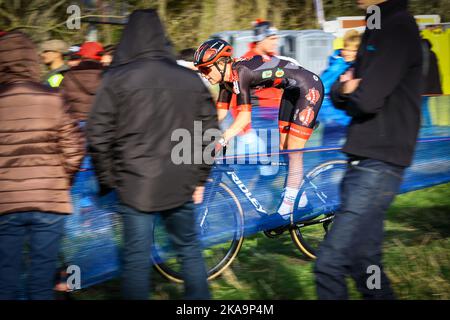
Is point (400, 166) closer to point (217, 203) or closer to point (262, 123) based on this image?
point (217, 203)

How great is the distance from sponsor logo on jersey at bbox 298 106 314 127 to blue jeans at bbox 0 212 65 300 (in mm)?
2615

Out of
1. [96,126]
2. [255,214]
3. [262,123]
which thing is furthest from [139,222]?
[262,123]

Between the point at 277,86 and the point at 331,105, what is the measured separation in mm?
839

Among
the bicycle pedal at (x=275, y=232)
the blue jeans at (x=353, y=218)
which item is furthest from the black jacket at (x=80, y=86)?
the blue jeans at (x=353, y=218)

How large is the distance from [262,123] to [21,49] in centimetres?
329

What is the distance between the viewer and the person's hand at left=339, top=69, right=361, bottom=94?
3260 mm

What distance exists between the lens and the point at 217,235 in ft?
15.4

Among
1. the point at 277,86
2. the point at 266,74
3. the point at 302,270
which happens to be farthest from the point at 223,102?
the point at 302,270

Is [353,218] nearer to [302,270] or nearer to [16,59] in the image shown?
[302,270]

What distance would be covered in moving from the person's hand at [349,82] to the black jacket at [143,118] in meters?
0.79

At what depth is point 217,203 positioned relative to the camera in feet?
15.3

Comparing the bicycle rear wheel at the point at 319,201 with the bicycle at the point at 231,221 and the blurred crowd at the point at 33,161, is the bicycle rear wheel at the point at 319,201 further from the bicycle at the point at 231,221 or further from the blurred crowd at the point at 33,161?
the blurred crowd at the point at 33,161

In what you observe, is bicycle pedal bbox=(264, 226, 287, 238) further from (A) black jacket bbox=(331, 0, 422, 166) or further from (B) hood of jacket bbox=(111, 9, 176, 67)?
(B) hood of jacket bbox=(111, 9, 176, 67)
